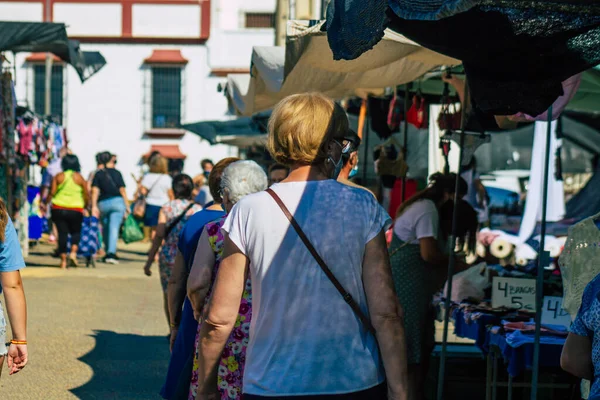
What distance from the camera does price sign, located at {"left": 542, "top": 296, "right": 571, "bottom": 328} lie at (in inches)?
238

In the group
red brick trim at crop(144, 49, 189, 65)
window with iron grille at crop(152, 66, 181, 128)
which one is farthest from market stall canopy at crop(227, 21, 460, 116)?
window with iron grille at crop(152, 66, 181, 128)

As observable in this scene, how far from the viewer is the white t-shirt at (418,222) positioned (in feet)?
22.9

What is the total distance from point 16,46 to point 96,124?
19.5 m

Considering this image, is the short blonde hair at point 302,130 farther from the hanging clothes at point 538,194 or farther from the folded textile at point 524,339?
the hanging clothes at point 538,194

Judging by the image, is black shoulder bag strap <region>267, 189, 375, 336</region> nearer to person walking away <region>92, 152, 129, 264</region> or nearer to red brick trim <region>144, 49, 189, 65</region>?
person walking away <region>92, 152, 129, 264</region>

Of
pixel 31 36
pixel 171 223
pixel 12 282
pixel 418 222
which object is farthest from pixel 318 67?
pixel 31 36

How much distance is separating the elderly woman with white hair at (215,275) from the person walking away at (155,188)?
11143 millimetres

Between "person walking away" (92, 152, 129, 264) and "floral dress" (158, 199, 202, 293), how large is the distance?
7.52 m

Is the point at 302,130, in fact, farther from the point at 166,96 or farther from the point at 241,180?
the point at 166,96

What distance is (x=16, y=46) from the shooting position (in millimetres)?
11594

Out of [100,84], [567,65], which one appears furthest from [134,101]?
[567,65]

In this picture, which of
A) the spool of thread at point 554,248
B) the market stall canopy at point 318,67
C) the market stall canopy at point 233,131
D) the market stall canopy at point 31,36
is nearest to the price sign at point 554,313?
the market stall canopy at point 318,67

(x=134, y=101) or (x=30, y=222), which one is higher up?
(x=134, y=101)

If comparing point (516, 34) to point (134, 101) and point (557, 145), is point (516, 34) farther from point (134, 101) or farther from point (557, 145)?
point (134, 101)
